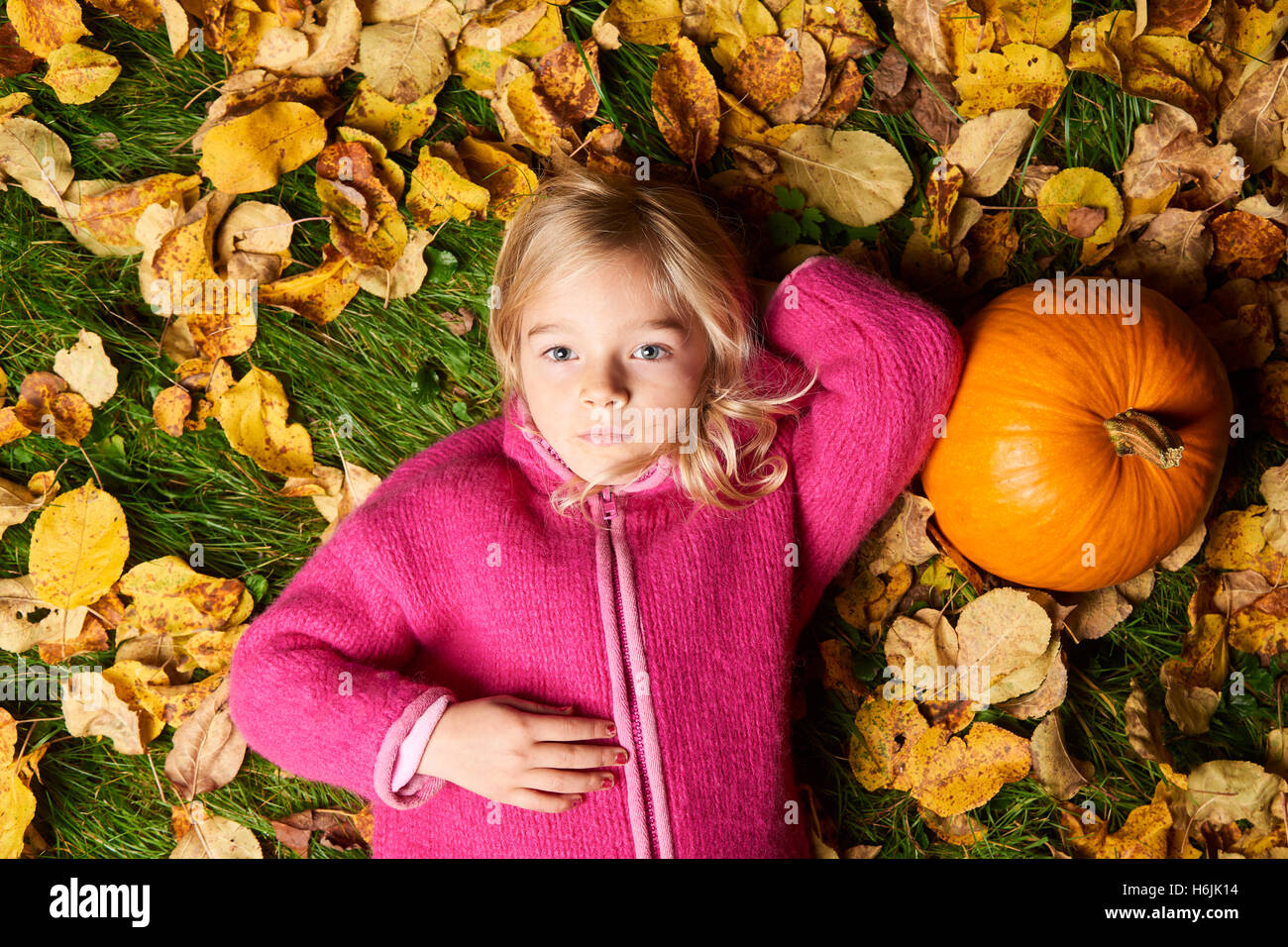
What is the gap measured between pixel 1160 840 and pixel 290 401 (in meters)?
2.16

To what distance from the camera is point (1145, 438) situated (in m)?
1.67

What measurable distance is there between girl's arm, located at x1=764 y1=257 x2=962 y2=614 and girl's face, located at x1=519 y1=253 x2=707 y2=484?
0.99ft

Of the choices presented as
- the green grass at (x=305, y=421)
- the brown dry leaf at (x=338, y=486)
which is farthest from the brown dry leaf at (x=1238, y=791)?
the brown dry leaf at (x=338, y=486)

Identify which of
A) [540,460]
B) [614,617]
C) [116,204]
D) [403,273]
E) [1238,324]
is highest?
[116,204]

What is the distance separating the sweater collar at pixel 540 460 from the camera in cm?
175

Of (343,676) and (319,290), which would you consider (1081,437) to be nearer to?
(343,676)

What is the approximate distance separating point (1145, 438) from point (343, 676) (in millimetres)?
1523

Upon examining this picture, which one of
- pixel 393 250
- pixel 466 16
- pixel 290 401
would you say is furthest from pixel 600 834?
pixel 466 16

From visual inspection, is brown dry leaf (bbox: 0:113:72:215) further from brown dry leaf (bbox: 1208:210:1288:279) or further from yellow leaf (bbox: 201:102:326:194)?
brown dry leaf (bbox: 1208:210:1288:279)

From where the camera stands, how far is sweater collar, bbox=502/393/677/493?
1754 mm

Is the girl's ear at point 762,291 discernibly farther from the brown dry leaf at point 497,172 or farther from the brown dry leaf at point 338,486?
the brown dry leaf at point 338,486

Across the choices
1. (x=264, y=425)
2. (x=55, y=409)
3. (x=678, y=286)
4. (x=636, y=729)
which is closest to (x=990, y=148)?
(x=678, y=286)

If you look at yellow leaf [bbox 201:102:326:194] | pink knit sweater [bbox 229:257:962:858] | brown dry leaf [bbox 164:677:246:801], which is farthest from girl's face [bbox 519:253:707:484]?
brown dry leaf [bbox 164:677:246:801]

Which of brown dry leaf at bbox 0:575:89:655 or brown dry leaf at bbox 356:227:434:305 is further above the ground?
brown dry leaf at bbox 356:227:434:305
